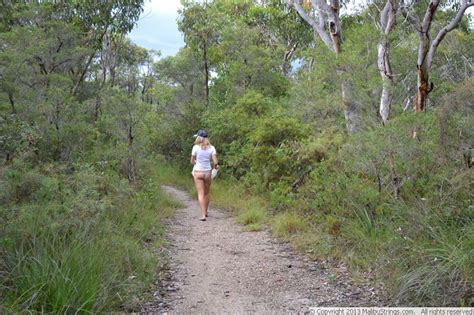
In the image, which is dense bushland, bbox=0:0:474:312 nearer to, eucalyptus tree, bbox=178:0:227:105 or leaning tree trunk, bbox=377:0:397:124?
leaning tree trunk, bbox=377:0:397:124

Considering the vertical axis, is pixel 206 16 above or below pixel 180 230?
above

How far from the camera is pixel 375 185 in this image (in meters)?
5.81

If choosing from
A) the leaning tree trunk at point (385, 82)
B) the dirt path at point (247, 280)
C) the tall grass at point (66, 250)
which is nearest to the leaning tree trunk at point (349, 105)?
the leaning tree trunk at point (385, 82)

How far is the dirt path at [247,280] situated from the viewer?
419 centimetres

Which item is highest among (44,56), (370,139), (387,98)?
(44,56)

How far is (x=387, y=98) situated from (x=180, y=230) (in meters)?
4.35

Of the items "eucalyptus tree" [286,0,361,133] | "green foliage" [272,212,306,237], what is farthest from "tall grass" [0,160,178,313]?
"eucalyptus tree" [286,0,361,133]

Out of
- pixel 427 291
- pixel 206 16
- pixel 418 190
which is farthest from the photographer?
pixel 206 16

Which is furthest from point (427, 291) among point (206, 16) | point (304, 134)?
point (206, 16)

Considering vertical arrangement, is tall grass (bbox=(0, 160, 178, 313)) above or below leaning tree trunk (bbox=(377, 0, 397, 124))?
below

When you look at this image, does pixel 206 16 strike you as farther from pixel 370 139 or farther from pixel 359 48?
pixel 370 139

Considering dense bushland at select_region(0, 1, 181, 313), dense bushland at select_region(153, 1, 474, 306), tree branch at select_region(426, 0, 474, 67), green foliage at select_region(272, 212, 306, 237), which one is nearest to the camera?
dense bushland at select_region(0, 1, 181, 313)

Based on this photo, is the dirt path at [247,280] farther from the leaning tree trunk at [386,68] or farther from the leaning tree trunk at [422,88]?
the leaning tree trunk at [422,88]

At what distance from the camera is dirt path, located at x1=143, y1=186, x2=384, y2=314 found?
4.19 m
